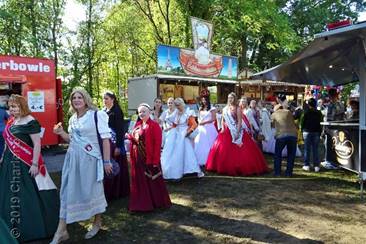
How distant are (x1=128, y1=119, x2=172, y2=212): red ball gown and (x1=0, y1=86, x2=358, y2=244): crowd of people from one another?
0.05ft

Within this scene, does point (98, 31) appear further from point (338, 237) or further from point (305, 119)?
point (338, 237)

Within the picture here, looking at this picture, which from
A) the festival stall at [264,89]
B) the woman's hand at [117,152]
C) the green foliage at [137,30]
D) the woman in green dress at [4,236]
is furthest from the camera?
the festival stall at [264,89]

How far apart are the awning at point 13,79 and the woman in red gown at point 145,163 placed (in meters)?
7.21

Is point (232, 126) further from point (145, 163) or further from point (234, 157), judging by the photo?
point (145, 163)

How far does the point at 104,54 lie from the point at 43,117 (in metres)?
13.9

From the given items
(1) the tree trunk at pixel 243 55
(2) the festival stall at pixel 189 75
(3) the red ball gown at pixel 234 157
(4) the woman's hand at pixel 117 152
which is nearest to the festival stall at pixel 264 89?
(2) the festival stall at pixel 189 75

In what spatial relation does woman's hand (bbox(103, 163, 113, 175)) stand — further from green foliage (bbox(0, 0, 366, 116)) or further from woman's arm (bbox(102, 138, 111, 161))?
green foliage (bbox(0, 0, 366, 116))

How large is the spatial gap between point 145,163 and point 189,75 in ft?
41.7

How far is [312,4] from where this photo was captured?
3052cm

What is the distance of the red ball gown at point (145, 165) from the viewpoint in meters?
5.91

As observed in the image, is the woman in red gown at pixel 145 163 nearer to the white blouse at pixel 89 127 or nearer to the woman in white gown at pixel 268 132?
the white blouse at pixel 89 127

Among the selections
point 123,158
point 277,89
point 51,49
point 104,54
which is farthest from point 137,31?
point 123,158

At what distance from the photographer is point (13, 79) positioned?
12078mm

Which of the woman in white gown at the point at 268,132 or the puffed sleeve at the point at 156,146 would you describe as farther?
the woman in white gown at the point at 268,132
